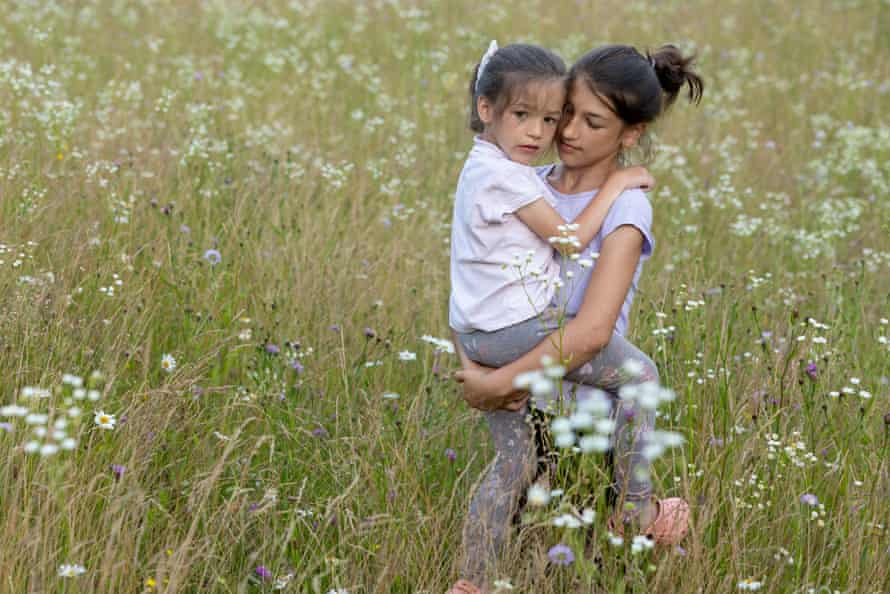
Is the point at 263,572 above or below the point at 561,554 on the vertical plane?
below

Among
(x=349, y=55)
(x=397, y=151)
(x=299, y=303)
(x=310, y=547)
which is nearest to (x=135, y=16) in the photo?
(x=349, y=55)

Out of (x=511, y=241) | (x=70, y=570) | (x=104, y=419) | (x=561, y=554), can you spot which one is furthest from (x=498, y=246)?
(x=70, y=570)

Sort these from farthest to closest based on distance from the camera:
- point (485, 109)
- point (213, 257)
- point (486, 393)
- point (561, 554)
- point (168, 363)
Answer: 1. point (213, 257)
2. point (168, 363)
3. point (485, 109)
4. point (486, 393)
5. point (561, 554)

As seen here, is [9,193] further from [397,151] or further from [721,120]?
[721,120]

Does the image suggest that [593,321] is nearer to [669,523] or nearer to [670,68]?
[669,523]

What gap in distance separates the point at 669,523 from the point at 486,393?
589 millimetres

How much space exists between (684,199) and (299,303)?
292 cm

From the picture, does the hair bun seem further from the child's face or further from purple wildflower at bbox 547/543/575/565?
purple wildflower at bbox 547/543/575/565

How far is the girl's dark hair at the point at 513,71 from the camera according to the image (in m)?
2.92

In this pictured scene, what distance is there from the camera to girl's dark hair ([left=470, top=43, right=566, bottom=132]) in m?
2.92

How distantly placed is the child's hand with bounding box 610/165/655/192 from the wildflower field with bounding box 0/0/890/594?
20.9 inches

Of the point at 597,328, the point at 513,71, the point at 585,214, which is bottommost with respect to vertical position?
the point at 597,328

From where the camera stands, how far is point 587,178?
311 cm

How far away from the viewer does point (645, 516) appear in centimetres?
290
